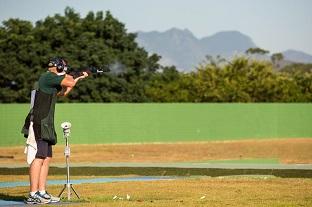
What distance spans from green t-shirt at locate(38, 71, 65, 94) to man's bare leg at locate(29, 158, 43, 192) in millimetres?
974

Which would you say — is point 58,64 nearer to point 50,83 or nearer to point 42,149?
point 50,83

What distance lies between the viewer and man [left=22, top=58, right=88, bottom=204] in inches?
428

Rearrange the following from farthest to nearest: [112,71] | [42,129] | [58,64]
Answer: [112,71] → [58,64] → [42,129]

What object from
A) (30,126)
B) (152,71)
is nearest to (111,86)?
(152,71)

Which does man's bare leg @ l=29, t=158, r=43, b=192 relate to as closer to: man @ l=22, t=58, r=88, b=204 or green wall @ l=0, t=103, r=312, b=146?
man @ l=22, t=58, r=88, b=204

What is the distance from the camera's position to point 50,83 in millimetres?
10930

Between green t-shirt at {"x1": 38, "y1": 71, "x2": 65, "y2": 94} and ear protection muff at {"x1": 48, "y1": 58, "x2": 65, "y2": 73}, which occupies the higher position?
ear protection muff at {"x1": 48, "y1": 58, "x2": 65, "y2": 73}

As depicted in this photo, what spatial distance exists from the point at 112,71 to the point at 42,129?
49.6 m

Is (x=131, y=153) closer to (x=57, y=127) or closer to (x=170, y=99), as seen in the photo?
(x=57, y=127)

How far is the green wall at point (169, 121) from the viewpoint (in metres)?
36.2

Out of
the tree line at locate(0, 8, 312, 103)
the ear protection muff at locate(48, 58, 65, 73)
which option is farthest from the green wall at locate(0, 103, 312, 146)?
the ear protection muff at locate(48, 58, 65, 73)

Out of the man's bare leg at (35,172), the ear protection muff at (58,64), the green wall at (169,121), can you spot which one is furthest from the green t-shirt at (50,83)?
the green wall at (169,121)

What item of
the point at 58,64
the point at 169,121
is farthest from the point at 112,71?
the point at 58,64

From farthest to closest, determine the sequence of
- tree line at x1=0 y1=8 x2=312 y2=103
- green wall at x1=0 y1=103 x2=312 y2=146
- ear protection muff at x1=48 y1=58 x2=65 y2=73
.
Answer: tree line at x1=0 y1=8 x2=312 y2=103, green wall at x1=0 y1=103 x2=312 y2=146, ear protection muff at x1=48 y1=58 x2=65 y2=73
